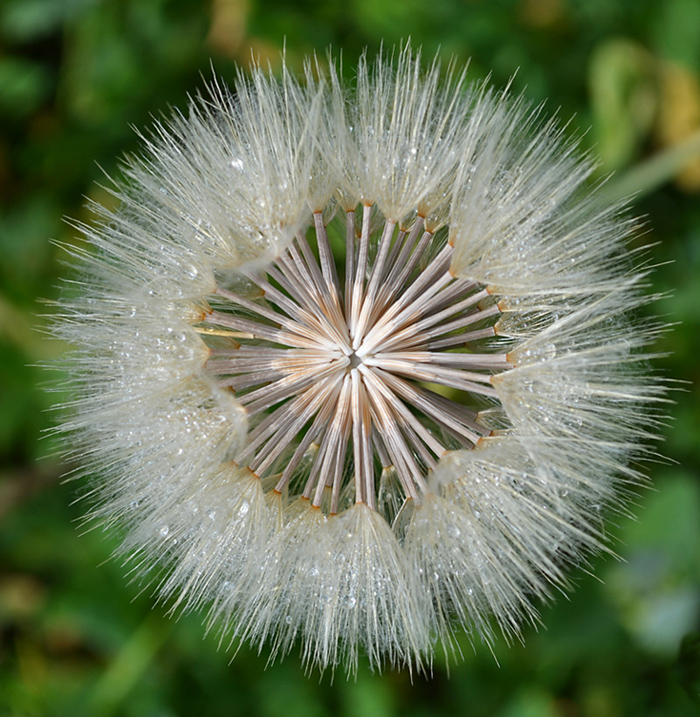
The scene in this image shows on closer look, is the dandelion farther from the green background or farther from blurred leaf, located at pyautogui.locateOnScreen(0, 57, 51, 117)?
blurred leaf, located at pyautogui.locateOnScreen(0, 57, 51, 117)

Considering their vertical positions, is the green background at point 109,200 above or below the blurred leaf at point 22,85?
below

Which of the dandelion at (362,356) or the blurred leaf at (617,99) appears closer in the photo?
the dandelion at (362,356)

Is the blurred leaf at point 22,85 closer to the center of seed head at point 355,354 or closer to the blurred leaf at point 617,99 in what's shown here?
the center of seed head at point 355,354

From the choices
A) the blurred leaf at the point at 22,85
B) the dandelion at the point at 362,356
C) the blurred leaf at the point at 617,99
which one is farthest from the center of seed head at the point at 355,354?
the blurred leaf at the point at 22,85

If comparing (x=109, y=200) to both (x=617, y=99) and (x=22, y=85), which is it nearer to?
(x=22, y=85)

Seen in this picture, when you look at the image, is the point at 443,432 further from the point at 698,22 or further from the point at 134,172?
the point at 698,22

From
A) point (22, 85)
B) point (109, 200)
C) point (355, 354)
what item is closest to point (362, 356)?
point (355, 354)
